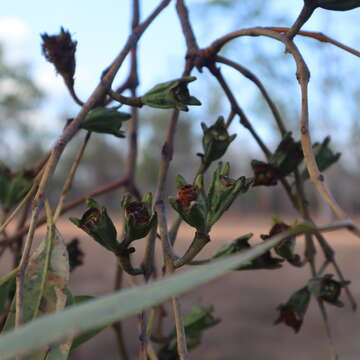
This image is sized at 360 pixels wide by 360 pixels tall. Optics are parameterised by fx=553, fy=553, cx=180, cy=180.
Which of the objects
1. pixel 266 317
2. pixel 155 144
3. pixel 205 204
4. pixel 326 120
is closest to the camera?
pixel 205 204

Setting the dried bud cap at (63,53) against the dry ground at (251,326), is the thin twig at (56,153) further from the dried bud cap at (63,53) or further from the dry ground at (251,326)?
the dry ground at (251,326)

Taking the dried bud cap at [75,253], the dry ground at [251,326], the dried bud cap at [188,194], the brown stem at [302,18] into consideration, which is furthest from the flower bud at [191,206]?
the dry ground at [251,326]

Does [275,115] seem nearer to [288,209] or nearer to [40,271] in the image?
[40,271]

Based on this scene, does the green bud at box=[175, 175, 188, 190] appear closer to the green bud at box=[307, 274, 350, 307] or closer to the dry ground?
the green bud at box=[307, 274, 350, 307]

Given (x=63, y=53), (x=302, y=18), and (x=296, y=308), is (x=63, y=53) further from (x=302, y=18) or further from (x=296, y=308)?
(x=296, y=308)

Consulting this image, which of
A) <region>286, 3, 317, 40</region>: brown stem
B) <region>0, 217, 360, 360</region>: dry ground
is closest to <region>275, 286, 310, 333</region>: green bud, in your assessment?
<region>286, 3, 317, 40</region>: brown stem

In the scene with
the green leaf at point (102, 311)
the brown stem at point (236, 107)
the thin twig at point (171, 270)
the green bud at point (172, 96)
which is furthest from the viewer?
the brown stem at point (236, 107)

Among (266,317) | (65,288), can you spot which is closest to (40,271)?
(65,288)
